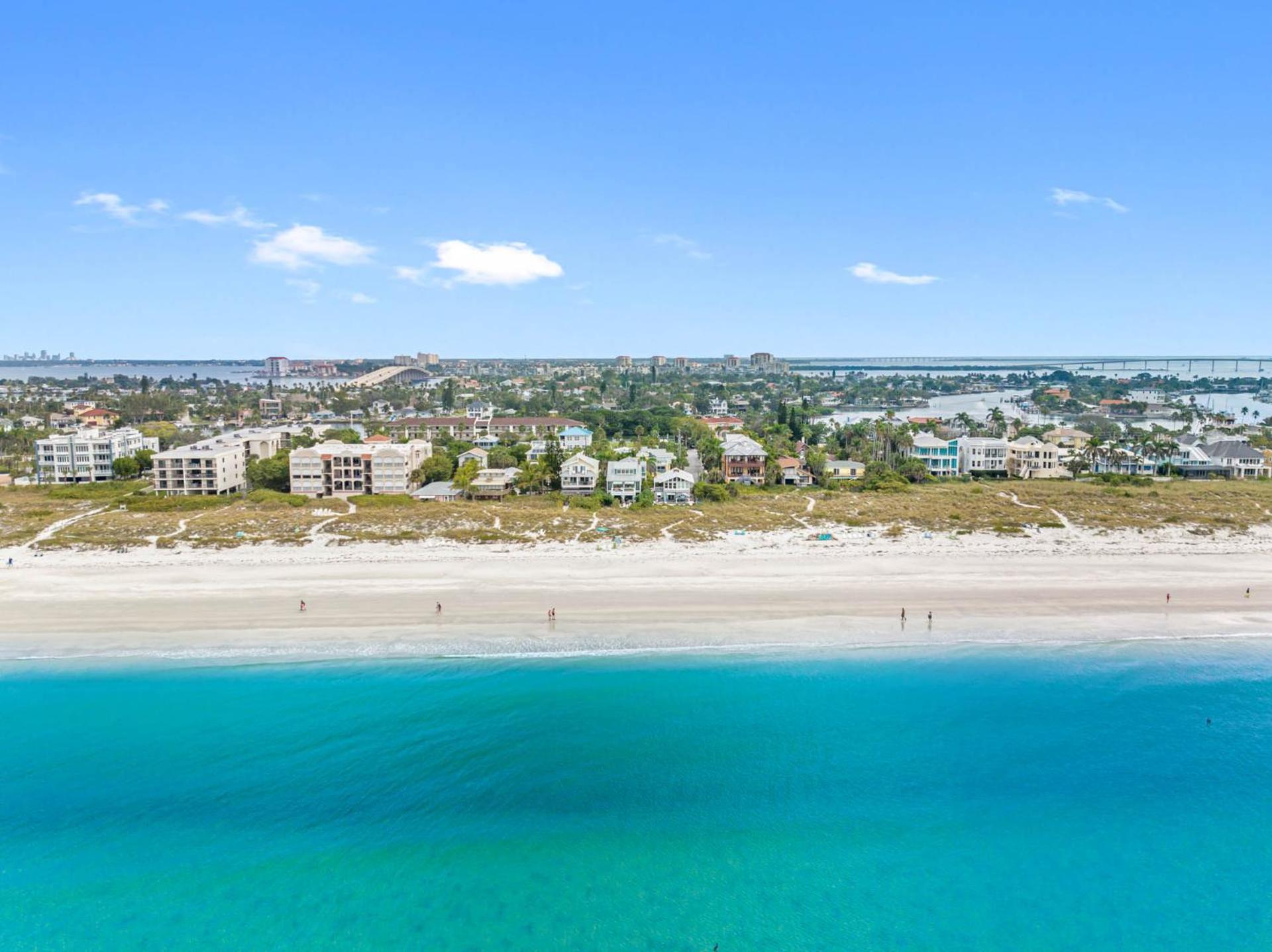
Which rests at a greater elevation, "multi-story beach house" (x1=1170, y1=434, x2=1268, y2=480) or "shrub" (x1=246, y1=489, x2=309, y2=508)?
"multi-story beach house" (x1=1170, y1=434, x2=1268, y2=480)

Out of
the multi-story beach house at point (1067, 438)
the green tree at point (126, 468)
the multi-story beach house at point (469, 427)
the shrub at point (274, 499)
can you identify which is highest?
the multi-story beach house at point (469, 427)

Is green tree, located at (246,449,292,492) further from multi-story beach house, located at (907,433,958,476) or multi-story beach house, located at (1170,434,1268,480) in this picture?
multi-story beach house, located at (1170,434,1268,480)

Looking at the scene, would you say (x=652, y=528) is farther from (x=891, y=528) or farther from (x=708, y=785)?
(x=708, y=785)

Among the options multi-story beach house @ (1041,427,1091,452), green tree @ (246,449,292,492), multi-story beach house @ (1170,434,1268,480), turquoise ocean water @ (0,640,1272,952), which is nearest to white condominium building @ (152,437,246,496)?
green tree @ (246,449,292,492)

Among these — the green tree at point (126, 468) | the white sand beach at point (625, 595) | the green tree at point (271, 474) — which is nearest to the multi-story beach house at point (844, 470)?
the white sand beach at point (625, 595)

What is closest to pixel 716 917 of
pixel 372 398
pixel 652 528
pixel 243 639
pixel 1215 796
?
pixel 1215 796

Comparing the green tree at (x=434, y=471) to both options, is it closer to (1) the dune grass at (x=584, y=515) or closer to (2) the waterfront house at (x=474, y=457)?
(2) the waterfront house at (x=474, y=457)
